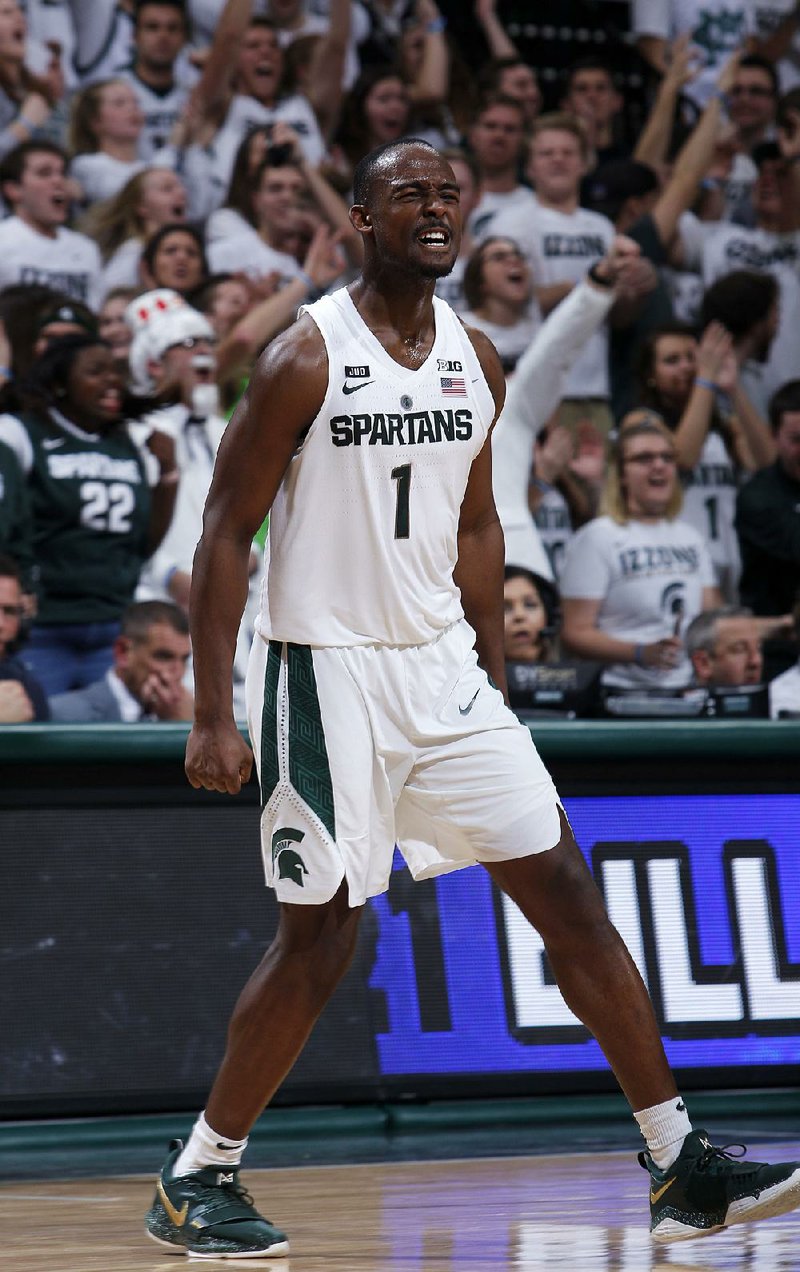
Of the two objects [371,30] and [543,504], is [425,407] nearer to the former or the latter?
[543,504]

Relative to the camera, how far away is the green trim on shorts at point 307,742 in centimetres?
339

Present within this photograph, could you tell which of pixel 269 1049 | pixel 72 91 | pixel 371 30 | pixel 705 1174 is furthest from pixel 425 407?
pixel 371 30

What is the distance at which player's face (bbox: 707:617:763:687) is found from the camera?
6699 millimetres

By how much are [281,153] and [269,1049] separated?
5.70 m

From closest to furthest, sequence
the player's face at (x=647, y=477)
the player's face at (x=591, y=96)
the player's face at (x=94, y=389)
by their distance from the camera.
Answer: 1. the player's face at (x=94, y=389)
2. the player's face at (x=647, y=477)
3. the player's face at (x=591, y=96)

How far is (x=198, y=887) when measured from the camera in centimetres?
486

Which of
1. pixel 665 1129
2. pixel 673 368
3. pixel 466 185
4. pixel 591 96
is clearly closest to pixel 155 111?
pixel 466 185

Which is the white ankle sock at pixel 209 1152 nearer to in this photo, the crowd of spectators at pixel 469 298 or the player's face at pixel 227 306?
the crowd of spectators at pixel 469 298

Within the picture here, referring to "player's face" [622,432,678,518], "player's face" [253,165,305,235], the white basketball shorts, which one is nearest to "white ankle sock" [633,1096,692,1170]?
the white basketball shorts

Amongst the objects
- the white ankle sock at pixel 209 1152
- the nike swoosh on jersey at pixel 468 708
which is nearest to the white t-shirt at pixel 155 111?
the nike swoosh on jersey at pixel 468 708

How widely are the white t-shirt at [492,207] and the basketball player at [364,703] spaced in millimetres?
5148

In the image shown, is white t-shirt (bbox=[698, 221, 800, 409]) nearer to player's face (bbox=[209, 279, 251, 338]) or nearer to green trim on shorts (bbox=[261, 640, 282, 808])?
player's face (bbox=[209, 279, 251, 338])

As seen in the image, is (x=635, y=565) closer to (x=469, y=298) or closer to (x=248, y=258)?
(x=469, y=298)

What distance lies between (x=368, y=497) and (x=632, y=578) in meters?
4.11
